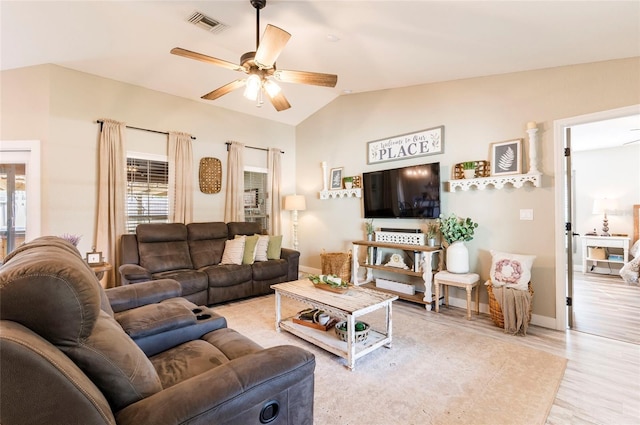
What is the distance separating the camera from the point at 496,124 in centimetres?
350

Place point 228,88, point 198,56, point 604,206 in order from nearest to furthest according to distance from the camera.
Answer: point 198,56
point 228,88
point 604,206

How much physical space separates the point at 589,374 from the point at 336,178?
4003 mm

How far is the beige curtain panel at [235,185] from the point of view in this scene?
202 inches

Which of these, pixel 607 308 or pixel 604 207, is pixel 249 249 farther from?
pixel 604 207

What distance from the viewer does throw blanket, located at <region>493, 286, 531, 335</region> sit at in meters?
2.96

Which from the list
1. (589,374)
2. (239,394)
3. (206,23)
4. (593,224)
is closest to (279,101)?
(206,23)

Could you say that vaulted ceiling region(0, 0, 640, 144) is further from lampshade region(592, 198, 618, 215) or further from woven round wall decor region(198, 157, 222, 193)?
lampshade region(592, 198, 618, 215)

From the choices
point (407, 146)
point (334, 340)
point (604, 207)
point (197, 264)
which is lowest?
point (334, 340)

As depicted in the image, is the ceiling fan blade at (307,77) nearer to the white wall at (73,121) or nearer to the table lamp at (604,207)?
the white wall at (73,121)

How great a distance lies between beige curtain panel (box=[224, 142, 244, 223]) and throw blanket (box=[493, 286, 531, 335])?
13.3 ft

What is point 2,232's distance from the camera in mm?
3574

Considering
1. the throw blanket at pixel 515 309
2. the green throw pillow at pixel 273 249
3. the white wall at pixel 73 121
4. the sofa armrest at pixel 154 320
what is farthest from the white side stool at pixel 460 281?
the white wall at pixel 73 121

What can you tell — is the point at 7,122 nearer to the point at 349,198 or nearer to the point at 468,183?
the point at 349,198

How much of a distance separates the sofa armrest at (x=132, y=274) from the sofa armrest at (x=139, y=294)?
121 cm
